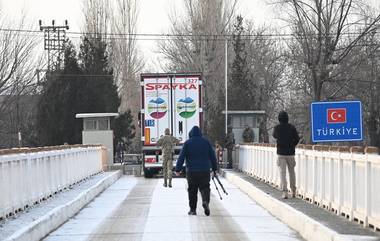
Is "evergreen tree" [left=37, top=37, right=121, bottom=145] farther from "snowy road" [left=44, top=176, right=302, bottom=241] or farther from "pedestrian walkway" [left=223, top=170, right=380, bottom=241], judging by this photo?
"pedestrian walkway" [left=223, top=170, right=380, bottom=241]

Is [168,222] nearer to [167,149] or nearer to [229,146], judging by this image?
[167,149]

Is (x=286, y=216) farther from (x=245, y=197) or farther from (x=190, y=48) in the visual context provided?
(x=190, y=48)

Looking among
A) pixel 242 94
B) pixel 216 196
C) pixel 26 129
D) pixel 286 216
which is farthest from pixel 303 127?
pixel 286 216

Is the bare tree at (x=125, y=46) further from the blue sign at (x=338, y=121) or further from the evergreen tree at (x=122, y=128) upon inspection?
the blue sign at (x=338, y=121)

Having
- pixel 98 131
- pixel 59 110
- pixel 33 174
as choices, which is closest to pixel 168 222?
pixel 33 174

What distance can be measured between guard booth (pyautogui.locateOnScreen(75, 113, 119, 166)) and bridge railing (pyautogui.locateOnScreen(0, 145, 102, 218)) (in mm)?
17065

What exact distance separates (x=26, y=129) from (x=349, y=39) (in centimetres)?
2672

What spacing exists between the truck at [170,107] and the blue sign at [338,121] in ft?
51.9

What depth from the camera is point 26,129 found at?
59.5 m

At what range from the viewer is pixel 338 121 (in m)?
16.7

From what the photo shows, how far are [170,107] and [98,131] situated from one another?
11078 mm

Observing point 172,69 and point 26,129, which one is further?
point 172,69

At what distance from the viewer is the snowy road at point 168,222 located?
1314cm

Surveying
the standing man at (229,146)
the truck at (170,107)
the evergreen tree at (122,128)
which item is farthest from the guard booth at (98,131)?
the evergreen tree at (122,128)
